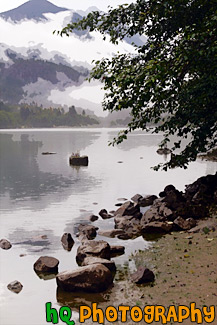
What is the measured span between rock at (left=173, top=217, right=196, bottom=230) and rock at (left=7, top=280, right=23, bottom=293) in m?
9.92

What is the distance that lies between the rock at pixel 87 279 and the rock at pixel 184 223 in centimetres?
808

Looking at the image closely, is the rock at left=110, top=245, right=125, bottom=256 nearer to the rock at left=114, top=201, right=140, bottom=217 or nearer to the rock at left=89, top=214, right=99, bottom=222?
the rock at left=114, top=201, right=140, bottom=217

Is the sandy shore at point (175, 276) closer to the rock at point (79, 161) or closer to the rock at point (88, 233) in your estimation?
the rock at point (88, 233)

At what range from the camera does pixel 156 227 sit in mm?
23484

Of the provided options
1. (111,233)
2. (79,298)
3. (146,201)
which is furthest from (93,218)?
(79,298)

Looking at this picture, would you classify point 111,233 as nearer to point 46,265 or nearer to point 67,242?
point 67,242

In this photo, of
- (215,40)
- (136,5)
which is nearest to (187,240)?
(215,40)

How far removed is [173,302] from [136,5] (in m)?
17.0

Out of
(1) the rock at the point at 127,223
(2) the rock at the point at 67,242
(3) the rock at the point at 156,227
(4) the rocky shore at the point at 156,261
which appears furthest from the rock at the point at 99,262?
(1) the rock at the point at 127,223

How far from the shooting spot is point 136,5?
23.8 m

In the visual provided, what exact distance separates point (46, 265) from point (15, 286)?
193 centimetres

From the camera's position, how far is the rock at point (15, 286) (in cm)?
1667

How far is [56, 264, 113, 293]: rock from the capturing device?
1552 cm

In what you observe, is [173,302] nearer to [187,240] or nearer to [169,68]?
[187,240]
